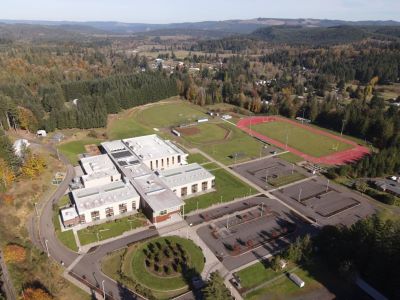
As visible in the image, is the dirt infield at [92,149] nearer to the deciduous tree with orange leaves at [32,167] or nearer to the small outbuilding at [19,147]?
the small outbuilding at [19,147]

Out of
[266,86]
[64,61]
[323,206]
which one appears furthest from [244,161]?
[64,61]

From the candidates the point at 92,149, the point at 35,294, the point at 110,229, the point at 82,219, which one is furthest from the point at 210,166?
the point at 35,294

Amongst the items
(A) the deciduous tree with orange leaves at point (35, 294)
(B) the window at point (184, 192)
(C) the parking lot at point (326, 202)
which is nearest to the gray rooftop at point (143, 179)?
(B) the window at point (184, 192)

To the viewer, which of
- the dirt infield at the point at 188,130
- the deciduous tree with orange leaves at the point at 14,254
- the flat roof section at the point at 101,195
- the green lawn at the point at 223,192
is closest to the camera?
the deciduous tree with orange leaves at the point at 14,254

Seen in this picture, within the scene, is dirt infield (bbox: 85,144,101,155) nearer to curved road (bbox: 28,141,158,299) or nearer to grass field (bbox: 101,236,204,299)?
curved road (bbox: 28,141,158,299)

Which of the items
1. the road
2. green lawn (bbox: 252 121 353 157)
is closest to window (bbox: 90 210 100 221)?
the road

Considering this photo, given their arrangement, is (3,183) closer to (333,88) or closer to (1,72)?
(1,72)

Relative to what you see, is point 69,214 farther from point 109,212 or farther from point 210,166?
point 210,166

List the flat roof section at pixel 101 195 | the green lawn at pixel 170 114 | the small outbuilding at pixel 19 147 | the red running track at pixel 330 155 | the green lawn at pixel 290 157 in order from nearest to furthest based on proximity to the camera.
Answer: the flat roof section at pixel 101 195
the small outbuilding at pixel 19 147
the green lawn at pixel 290 157
the red running track at pixel 330 155
the green lawn at pixel 170 114
